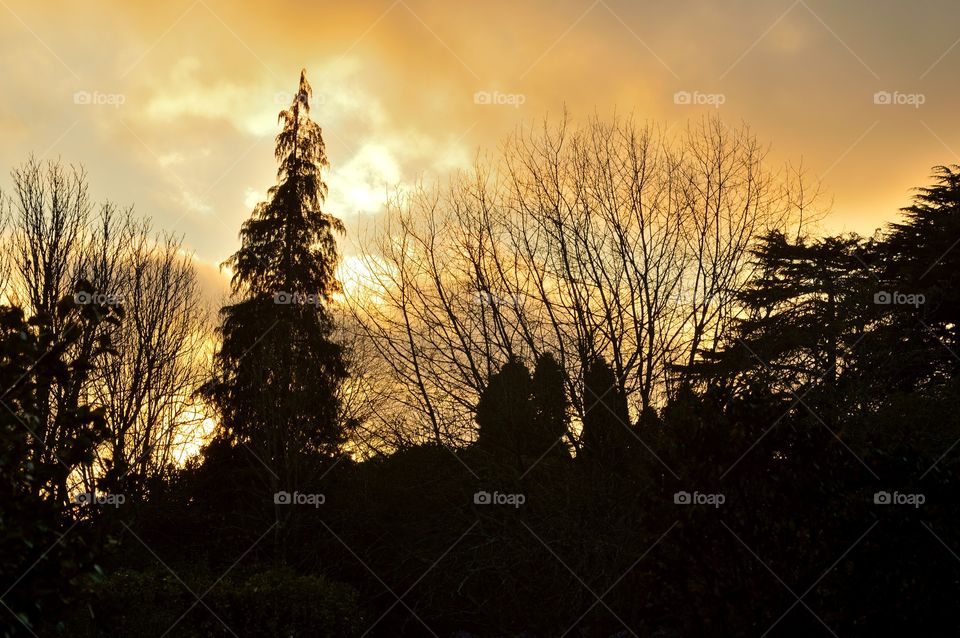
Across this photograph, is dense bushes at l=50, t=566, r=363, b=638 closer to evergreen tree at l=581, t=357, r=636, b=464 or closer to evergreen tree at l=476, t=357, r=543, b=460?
evergreen tree at l=476, t=357, r=543, b=460

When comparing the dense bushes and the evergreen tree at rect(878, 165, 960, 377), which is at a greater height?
the evergreen tree at rect(878, 165, 960, 377)

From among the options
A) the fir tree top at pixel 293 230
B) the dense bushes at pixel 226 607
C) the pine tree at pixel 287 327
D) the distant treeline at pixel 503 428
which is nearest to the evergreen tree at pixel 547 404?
the distant treeline at pixel 503 428

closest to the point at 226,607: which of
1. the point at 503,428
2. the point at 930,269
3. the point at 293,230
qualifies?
the point at 503,428

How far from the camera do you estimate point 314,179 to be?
78.6 ft

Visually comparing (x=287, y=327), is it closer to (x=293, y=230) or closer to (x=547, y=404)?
(x=293, y=230)

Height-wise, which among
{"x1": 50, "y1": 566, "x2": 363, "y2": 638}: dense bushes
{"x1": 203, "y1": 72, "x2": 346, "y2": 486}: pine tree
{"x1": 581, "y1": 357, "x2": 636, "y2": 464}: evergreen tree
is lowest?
{"x1": 50, "y1": 566, "x2": 363, "y2": 638}: dense bushes

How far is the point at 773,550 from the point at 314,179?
20559mm

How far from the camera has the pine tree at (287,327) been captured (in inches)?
674

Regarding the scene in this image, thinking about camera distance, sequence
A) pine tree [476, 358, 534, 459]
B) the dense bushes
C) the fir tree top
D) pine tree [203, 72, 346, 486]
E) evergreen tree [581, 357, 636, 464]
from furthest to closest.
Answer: the fir tree top → pine tree [203, 72, 346, 486] → the dense bushes → pine tree [476, 358, 534, 459] → evergreen tree [581, 357, 636, 464]

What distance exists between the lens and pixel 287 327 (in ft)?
70.8

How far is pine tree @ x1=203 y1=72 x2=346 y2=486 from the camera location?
17.1 m

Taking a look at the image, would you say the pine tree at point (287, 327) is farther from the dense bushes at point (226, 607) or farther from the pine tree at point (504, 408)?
the pine tree at point (504, 408)

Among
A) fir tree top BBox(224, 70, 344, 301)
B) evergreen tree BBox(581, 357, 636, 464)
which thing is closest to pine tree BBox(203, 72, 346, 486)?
fir tree top BBox(224, 70, 344, 301)

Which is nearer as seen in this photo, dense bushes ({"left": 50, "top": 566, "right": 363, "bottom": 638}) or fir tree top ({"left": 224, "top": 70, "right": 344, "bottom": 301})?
dense bushes ({"left": 50, "top": 566, "right": 363, "bottom": 638})
